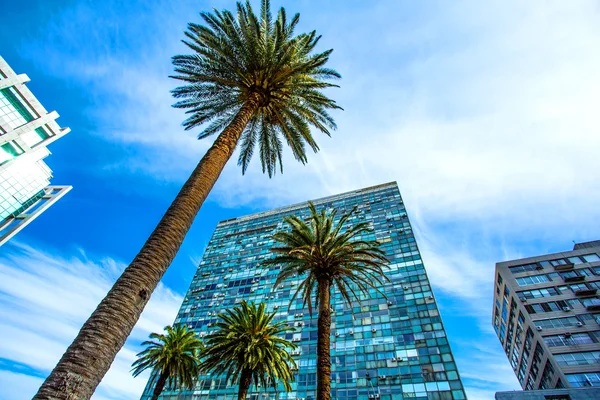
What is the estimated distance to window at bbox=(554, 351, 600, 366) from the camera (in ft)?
130

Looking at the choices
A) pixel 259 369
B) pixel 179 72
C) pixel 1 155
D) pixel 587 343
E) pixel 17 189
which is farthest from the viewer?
pixel 17 189

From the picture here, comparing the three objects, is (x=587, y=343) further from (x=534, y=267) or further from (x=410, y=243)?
(x=410, y=243)

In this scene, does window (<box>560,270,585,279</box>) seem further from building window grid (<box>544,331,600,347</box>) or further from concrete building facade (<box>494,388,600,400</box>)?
concrete building facade (<box>494,388,600,400</box>)

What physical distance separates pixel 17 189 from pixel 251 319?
91.2 m

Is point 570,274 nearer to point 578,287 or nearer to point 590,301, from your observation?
point 578,287

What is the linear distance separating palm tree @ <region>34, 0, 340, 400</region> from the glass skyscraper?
27439 mm

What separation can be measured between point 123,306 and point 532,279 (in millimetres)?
66296

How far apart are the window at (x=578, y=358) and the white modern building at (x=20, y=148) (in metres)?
114

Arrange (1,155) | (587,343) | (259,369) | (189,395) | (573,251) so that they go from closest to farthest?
(259,369) → (587,343) → (189,395) → (573,251) → (1,155)

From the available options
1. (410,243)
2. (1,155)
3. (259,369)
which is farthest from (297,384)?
(1,155)

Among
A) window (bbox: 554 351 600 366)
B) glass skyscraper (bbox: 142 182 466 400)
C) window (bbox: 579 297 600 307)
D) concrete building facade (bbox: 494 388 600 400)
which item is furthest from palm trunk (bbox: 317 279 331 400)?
window (bbox: 579 297 600 307)

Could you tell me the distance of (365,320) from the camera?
46062mm

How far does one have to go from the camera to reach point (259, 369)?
22156mm

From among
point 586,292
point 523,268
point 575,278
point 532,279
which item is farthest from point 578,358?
point 523,268
